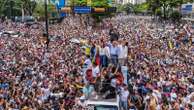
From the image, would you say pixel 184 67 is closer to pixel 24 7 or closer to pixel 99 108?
pixel 99 108

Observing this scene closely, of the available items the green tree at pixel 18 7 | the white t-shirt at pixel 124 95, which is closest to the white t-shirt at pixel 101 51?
the white t-shirt at pixel 124 95

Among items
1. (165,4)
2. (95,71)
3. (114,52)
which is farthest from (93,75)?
(165,4)

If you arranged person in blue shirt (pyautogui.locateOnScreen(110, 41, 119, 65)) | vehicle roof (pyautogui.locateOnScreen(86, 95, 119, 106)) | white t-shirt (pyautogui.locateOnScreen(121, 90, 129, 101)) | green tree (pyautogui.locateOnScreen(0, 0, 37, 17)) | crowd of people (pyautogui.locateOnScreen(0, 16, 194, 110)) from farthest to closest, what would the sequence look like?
green tree (pyautogui.locateOnScreen(0, 0, 37, 17)) < person in blue shirt (pyautogui.locateOnScreen(110, 41, 119, 65)) < crowd of people (pyautogui.locateOnScreen(0, 16, 194, 110)) < white t-shirt (pyautogui.locateOnScreen(121, 90, 129, 101)) < vehicle roof (pyautogui.locateOnScreen(86, 95, 119, 106))

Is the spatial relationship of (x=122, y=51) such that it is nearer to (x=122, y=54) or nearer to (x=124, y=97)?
(x=122, y=54)

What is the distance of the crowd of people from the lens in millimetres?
17188

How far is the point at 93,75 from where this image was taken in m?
16.5

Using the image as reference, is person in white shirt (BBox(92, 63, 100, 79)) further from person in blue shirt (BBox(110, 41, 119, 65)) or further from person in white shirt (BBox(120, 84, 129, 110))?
person in white shirt (BBox(120, 84, 129, 110))

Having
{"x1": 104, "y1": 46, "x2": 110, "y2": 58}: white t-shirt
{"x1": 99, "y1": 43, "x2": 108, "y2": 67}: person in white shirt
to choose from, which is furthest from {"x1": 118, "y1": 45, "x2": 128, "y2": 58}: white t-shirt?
{"x1": 99, "y1": 43, "x2": 108, "y2": 67}: person in white shirt

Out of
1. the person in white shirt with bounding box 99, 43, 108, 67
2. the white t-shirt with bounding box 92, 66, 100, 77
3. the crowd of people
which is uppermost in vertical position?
the person in white shirt with bounding box 99, 43, 108, 67

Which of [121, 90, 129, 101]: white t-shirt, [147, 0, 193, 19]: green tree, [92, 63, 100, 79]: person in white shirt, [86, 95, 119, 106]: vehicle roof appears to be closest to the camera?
[86, 95, 119, 106]: vehicle roof

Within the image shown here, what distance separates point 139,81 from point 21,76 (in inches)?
298

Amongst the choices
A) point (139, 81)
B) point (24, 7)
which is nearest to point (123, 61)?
point (139, 81)

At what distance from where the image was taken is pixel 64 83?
23.1 m

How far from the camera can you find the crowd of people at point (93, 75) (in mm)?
17188
